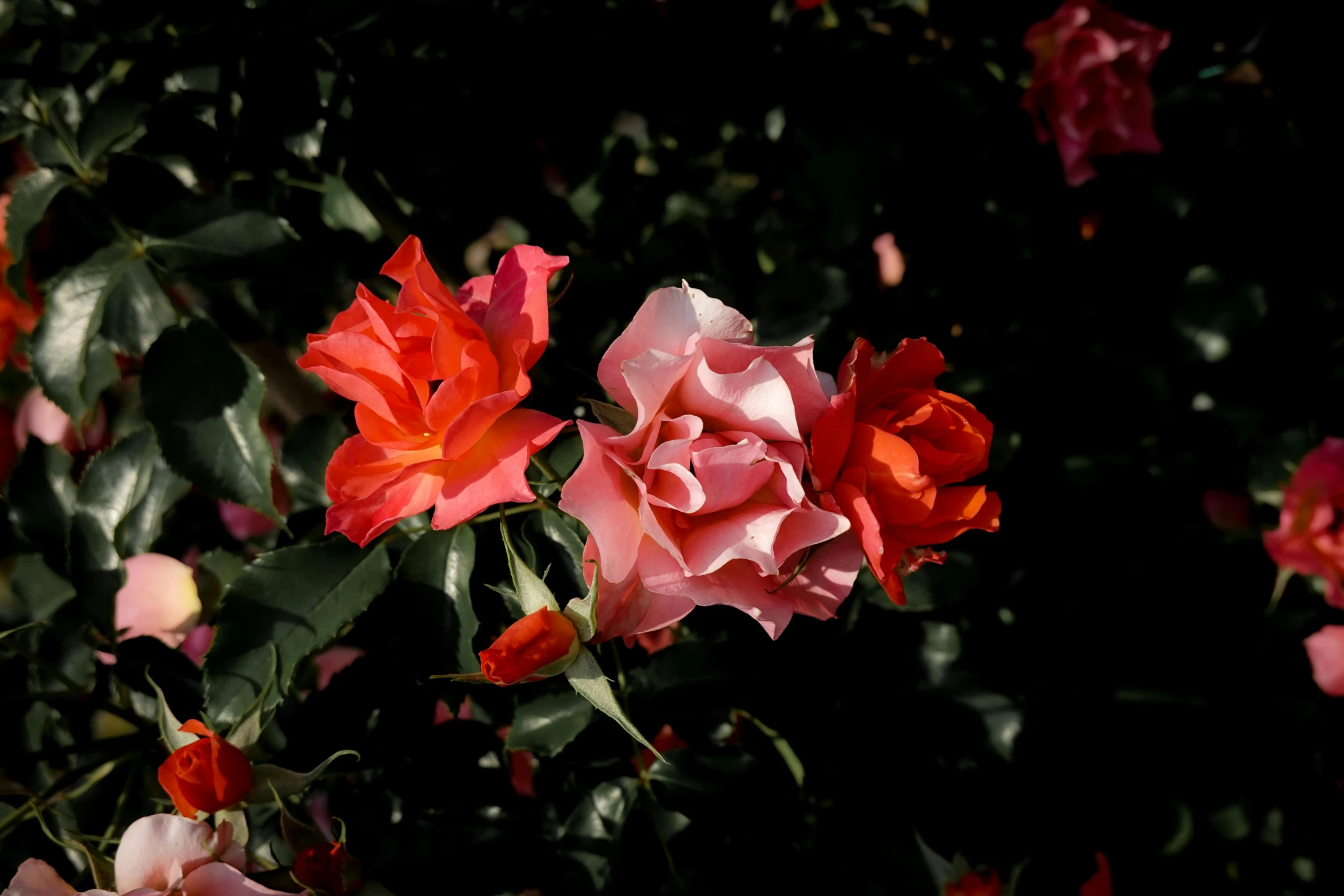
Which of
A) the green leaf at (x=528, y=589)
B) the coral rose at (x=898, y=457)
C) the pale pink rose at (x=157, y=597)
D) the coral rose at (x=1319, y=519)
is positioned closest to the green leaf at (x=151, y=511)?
the pale pink rose at (x=157, y=597)

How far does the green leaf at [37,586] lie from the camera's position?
812mm

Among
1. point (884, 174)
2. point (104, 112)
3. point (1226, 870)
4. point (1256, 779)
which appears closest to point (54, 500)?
point (104, 112)

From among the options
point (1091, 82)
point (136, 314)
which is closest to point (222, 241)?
point (136, 314)

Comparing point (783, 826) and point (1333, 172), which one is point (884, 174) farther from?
point (1333, 172)

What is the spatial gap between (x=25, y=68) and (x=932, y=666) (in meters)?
0.97

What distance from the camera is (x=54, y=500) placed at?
77 cm

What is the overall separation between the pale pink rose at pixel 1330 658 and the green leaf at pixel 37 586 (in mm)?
1307

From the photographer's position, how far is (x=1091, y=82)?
895 mm

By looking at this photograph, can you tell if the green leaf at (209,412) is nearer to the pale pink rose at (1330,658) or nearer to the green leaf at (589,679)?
the green leaf at (589,679)

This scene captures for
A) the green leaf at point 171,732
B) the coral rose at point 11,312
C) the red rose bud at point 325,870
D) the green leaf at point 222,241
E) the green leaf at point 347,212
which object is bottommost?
the red rose bud at point 325,870

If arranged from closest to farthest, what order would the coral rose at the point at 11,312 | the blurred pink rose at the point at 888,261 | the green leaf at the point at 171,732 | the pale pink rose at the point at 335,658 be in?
the green leaf at the point at 171,732 → the coral rose at the point at 11,312 → the pale pink rose at the point at 335,658 → the blurred pink rose at the point at 888,261

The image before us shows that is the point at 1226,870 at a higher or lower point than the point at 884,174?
lower

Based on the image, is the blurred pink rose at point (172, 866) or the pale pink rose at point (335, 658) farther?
the pale pink rose at point (335, 658)

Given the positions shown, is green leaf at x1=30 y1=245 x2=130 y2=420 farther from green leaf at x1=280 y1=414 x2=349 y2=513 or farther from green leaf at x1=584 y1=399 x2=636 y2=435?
green leaf at x1=584 y1=399 x2=636 y2=435
